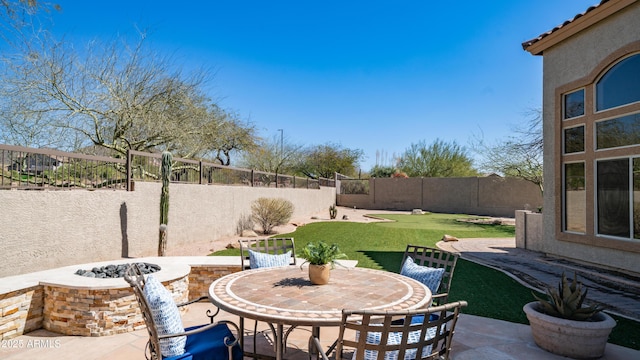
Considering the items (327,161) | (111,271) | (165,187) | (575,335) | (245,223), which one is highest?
(327,161)

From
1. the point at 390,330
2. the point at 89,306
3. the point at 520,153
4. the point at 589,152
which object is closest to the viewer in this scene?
the point at 390,330

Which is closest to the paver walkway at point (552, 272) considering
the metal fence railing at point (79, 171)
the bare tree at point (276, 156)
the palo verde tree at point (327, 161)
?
the metal fence railing at point (79, 171)

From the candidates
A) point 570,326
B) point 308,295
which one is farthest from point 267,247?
point 570,326

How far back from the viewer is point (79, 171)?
23.0 ft

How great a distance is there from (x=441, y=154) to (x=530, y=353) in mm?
29170

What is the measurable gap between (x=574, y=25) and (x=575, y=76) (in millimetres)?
940

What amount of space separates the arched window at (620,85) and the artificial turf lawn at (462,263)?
11.8ft

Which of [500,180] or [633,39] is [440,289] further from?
[500,180]

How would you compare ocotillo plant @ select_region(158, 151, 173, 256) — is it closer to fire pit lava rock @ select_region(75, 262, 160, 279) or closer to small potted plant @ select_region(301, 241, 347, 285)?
fire pit lava rock @ select_region(75, 262, 160, 279)

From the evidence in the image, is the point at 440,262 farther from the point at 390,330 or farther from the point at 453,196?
the point at 453,196

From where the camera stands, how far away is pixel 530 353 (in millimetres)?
3682

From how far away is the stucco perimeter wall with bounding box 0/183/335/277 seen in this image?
5.72 meters

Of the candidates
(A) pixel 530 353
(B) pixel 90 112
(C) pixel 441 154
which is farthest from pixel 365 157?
(A) pixel 530 353

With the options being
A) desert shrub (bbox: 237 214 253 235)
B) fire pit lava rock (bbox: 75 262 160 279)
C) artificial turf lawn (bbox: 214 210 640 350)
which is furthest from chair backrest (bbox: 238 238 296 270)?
desert shrub (bbox: 237 214 253 235)
